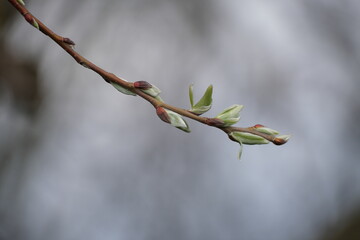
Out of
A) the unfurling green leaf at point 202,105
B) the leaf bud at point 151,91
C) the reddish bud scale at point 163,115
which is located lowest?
the reddish bud scale at point 163,115

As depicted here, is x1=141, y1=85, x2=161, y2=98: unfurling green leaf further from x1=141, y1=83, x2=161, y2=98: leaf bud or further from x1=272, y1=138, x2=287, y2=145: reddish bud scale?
x1=272, y1=138, x2=287, y2=145: reddish bud scale

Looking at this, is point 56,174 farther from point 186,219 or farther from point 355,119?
point 355,119

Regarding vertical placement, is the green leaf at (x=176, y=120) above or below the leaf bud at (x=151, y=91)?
below

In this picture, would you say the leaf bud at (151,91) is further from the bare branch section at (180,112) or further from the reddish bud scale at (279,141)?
the reddish bud scale at (279,141)

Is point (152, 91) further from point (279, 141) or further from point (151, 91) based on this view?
point (279, 141)

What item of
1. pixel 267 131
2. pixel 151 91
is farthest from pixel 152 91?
pixel 267 131

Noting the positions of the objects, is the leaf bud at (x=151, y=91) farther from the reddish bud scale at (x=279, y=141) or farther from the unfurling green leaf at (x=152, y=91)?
the reddish bud scale at (x=279, y=141)

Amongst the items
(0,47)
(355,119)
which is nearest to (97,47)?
(0,47)

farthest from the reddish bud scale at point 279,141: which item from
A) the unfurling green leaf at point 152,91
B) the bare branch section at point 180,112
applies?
the unfurling green leaf at point 152,91

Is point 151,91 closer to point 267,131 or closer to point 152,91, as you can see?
point 152,91

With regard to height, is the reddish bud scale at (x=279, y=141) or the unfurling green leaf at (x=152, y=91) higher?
the reddish bud scale at (x=279, y=141)

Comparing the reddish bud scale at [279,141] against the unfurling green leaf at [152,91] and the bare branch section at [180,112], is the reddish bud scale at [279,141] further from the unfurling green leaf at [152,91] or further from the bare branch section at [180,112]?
the unfurling green leaf at [152,91]
